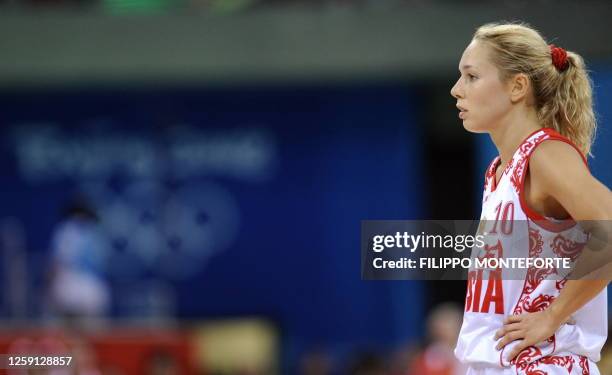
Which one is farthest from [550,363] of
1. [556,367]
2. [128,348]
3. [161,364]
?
[128,348]

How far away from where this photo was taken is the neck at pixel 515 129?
143 inches

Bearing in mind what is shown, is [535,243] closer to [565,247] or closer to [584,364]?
[565,247]

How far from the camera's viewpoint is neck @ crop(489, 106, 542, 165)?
3645mm

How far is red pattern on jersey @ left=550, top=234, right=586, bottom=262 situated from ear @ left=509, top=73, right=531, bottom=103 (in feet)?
1.45

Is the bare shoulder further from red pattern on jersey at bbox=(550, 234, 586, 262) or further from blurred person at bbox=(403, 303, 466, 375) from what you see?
blurred person at bbox=(403, 303, 466, 375)

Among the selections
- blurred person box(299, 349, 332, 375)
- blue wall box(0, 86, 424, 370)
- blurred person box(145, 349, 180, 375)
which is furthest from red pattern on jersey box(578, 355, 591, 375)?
blue wall box(0, 86, 424, 370)

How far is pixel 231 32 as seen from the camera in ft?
48.7

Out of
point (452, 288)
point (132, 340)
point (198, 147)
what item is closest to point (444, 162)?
point (452, 288)

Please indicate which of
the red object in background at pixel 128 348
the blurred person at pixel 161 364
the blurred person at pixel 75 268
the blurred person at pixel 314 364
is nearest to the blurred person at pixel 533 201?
the red object in background at pixel 128 348

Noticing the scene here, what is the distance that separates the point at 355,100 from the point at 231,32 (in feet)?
7.26

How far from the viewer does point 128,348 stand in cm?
1106

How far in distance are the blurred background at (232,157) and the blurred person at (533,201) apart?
432 inches

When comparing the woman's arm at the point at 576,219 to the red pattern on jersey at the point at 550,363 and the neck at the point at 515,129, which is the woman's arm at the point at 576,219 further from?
the neck at the point at 515,129

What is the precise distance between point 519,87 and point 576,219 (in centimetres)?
48
